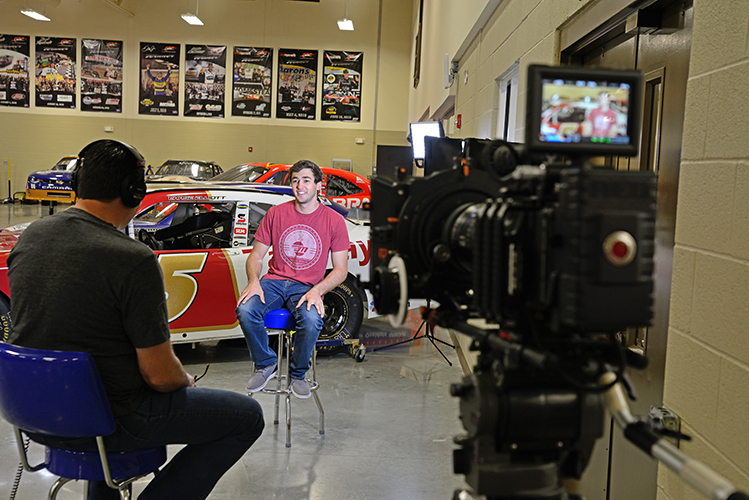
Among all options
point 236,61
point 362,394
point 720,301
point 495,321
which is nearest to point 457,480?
point 362,394

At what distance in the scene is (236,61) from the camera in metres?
18.3

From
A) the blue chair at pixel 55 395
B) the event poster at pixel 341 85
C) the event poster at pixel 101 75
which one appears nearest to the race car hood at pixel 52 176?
the event poster at pixel 101 75

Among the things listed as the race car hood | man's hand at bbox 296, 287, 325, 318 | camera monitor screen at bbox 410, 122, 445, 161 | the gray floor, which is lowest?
the gray floor

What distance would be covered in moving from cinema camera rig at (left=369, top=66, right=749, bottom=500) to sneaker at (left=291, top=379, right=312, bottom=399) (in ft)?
8.64

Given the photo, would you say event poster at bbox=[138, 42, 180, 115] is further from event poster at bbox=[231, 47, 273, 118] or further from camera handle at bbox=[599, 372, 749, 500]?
camera handle at bbox=[599, 372, 749, 500]

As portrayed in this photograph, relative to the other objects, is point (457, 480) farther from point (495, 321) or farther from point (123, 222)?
point (495, 321)

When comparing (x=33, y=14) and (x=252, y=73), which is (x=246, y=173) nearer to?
(x=252, y=73)

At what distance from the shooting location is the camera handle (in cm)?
87

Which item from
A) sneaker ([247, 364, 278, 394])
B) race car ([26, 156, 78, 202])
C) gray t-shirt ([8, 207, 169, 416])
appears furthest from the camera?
race car ([26, 156, 78, 202])

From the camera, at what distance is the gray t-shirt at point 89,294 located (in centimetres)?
187

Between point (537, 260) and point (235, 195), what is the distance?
4.21 m

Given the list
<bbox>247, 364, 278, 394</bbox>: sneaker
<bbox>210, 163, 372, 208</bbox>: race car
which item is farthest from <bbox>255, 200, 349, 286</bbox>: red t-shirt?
<bbox>210, 163, 372, 208</bbox>: race car

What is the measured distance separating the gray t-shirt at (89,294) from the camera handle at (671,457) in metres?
1.33

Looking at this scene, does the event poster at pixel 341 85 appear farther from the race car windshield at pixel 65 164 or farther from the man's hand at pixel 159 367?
the man's hand at pixel 159 367
